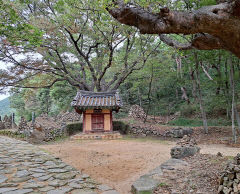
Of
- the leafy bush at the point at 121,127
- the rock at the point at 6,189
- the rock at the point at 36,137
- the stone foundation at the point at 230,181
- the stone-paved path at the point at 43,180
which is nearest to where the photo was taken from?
the stone foundation at the point at 230,181

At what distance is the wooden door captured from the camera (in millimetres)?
13123

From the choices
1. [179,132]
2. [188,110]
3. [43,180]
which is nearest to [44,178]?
[43,180]

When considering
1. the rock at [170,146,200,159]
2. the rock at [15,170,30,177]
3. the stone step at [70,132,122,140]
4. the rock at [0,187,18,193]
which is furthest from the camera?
the stone step at [70,132,122,140]

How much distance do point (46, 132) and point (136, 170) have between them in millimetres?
9297

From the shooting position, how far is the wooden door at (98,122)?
13.1 meters

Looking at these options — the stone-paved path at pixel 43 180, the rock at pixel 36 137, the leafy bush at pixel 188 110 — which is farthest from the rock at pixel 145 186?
the leafy bush at pixel 188 110

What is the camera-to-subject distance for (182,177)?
11.5 ft

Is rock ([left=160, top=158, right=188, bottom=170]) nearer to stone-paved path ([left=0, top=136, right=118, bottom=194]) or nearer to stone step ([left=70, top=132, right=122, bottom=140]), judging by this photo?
stone-paved path ([left=0, top=136, right=118, bottom=194])

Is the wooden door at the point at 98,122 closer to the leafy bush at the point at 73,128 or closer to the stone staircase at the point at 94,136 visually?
the stone staircase at the point at 94,136

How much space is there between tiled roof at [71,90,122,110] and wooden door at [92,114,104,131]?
1020mm

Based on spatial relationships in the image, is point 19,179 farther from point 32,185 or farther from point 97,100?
point 97,100

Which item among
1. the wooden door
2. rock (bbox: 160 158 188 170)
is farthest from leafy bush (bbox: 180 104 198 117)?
rock (bbox: 160 158 188 170)

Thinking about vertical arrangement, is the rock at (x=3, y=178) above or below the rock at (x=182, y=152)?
below

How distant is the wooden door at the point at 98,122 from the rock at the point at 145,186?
9837 mm
